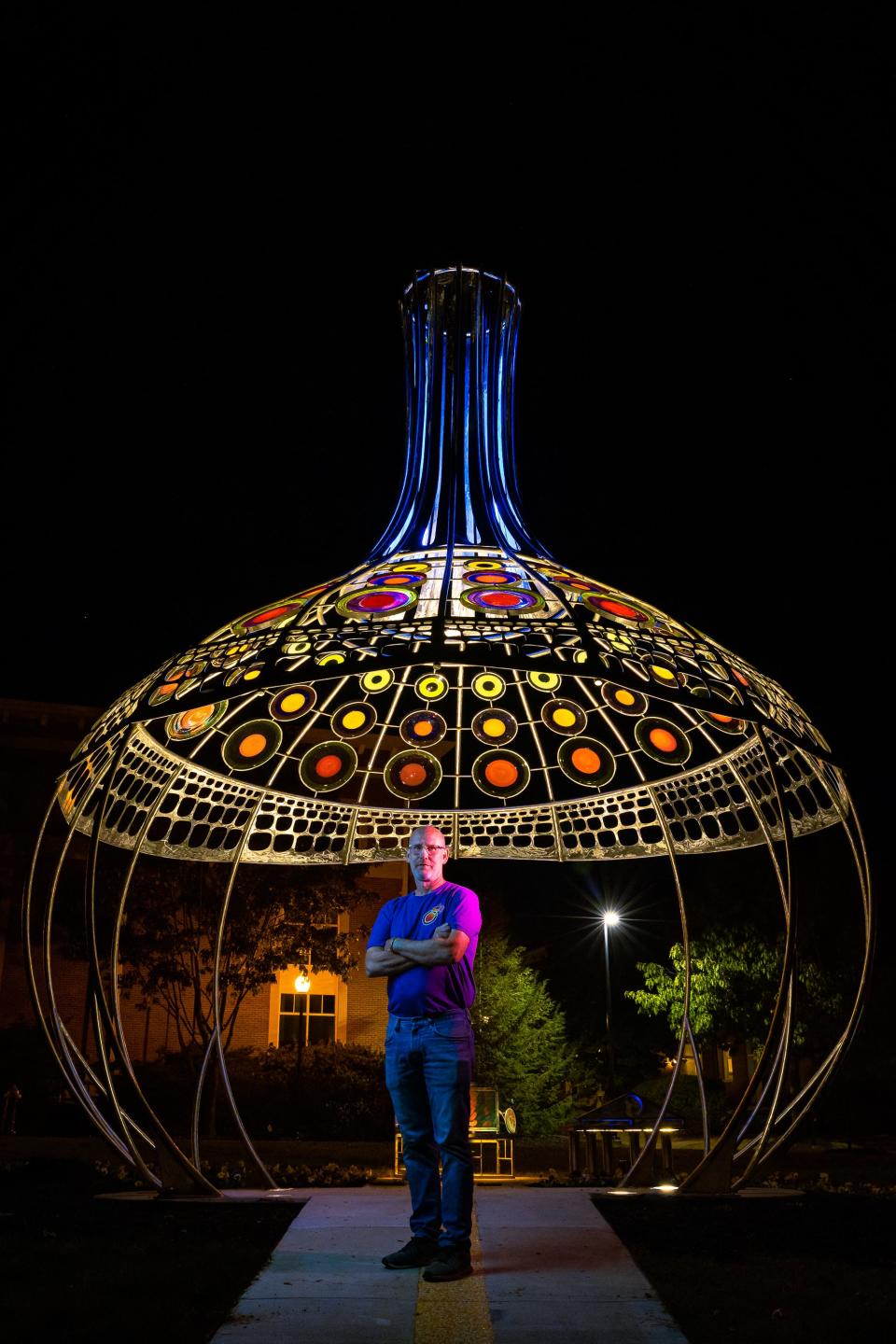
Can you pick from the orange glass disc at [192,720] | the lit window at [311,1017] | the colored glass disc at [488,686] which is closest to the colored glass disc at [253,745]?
the orange glass disc at [192,720]

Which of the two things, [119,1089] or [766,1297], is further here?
[119,1089]

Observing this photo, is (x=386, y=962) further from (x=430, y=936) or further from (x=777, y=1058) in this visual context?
(x=777, y=1058)

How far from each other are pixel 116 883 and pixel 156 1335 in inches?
568

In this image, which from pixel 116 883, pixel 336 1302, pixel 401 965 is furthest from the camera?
pixel 116 883

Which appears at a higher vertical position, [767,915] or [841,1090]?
[767,915]

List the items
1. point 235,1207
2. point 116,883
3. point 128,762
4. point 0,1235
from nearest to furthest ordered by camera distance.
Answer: point 0,1235
point 235,1207
point 128,762
point 116,883

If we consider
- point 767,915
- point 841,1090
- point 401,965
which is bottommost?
point 841,1090

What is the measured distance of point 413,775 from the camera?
8570mm

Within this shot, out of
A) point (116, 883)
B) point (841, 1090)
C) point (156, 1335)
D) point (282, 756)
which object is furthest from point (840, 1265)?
point (841, 1090)

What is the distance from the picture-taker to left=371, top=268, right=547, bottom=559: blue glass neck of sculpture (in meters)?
7.47

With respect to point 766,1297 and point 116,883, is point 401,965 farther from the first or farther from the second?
point 116,883

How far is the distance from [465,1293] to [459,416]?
226 inches

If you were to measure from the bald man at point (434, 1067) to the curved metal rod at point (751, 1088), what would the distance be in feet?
8.50

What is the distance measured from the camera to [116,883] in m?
16.9
